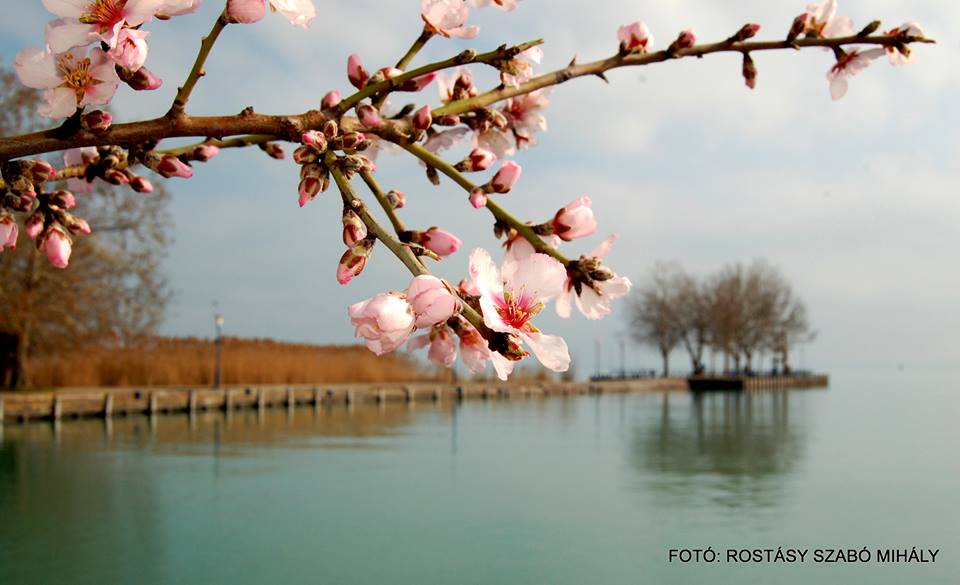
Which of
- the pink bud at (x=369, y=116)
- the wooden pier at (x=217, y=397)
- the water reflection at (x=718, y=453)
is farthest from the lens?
the wooden pier at (x=217, y=397)

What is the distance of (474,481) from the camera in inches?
561

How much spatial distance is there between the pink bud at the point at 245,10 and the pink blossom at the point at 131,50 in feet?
0.26

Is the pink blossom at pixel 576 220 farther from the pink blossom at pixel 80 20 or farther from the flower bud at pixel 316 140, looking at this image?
the pink blossom at pixel 80 20

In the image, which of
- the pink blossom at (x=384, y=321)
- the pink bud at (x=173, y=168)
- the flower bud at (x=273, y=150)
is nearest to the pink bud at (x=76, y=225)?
the pink bud at (x=173, y=168)

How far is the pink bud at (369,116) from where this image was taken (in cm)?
92

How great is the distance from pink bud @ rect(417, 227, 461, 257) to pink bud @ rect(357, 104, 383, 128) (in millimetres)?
133

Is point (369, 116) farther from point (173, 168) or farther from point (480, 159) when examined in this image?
point (173, 168)

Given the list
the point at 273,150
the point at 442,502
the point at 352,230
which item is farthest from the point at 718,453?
the point at 352,230

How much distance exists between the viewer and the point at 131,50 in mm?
835

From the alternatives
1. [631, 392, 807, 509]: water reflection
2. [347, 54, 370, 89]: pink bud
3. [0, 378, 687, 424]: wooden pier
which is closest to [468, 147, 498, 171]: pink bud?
[347, 54, 370, 89]: pink bud

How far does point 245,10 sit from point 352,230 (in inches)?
9.3

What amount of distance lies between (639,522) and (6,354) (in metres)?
15.3

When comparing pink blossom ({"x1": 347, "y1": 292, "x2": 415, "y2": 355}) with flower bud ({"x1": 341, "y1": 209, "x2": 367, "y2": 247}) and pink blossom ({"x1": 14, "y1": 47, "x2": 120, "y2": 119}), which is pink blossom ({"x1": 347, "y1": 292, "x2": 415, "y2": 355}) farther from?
pink blossom ({"x1": 14, "y1": 47, "x2": 120, "y2": 119})

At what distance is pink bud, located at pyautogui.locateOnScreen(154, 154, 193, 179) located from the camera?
42.5 inches
